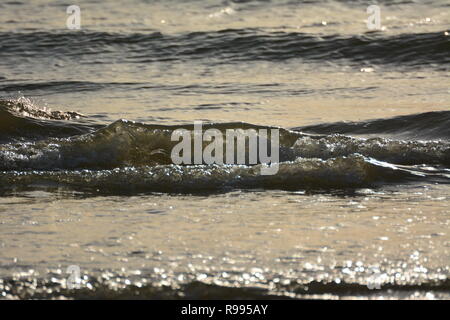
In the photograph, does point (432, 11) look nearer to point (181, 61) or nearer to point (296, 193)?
point (181, 61)

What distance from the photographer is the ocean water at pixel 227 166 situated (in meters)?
3.57

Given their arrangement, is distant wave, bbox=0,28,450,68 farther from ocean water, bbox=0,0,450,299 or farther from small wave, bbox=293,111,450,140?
small wave, bbox=293,111,450,140

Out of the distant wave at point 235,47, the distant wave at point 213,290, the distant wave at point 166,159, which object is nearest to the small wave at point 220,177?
the distant wave at point 166,159

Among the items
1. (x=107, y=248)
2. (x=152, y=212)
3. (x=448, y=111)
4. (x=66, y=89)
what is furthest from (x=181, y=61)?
(x=107, y=248)

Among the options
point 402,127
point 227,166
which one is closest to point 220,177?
point 227,166

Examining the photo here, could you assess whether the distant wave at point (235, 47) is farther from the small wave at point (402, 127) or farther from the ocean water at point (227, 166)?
the small wave at point (402, 127)

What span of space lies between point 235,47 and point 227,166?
16.5 ft

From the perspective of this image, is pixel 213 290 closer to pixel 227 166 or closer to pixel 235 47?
pixel 227 166

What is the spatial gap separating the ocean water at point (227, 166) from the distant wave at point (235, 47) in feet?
0.10

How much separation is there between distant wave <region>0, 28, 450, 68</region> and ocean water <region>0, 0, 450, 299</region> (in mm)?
29

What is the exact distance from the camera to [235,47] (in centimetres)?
1018

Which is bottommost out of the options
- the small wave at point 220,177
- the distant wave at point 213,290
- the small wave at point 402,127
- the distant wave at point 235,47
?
the distant wave at point 213,290

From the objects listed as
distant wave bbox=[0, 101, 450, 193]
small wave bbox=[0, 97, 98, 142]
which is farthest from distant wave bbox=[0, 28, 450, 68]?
distant wave bbox=[0, 101, 450, 193]

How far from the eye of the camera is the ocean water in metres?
3.57
